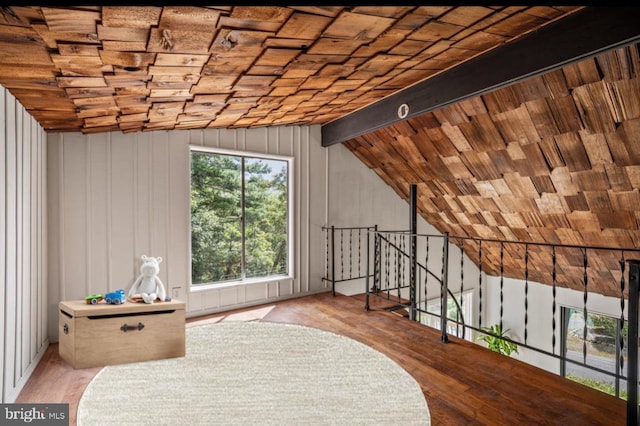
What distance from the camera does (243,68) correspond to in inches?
88.6

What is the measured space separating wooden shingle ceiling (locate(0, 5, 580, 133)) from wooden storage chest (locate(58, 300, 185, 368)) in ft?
4.66

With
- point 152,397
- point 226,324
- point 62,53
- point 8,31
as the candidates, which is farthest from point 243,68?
point 226,324

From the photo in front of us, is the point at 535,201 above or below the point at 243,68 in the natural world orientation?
below

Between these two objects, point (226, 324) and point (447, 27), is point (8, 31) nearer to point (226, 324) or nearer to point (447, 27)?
point (447, 27)

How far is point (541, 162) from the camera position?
353 centimetres

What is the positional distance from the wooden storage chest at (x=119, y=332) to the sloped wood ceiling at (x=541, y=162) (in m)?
3.08

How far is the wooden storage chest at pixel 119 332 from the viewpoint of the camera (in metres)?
2.69

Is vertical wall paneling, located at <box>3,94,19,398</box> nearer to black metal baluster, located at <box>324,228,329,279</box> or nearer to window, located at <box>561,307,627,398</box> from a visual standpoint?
black metal baluster, located at <box>324,228,329,279</box>

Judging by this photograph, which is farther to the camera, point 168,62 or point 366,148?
point 366,148

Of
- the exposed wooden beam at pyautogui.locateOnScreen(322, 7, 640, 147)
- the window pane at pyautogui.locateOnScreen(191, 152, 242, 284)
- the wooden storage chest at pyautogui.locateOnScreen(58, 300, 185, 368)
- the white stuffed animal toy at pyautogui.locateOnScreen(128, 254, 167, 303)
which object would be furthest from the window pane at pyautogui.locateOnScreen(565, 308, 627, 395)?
the white stuffed animal toy at pyautogui.locateOnScreen(128, 254, 167, 303)

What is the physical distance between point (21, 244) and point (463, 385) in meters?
2.97

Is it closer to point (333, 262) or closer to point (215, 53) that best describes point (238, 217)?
point (333, 262)

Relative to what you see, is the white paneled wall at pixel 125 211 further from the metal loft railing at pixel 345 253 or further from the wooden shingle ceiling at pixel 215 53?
the metal loft railing at pixel 345 253

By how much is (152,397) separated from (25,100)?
196cm
